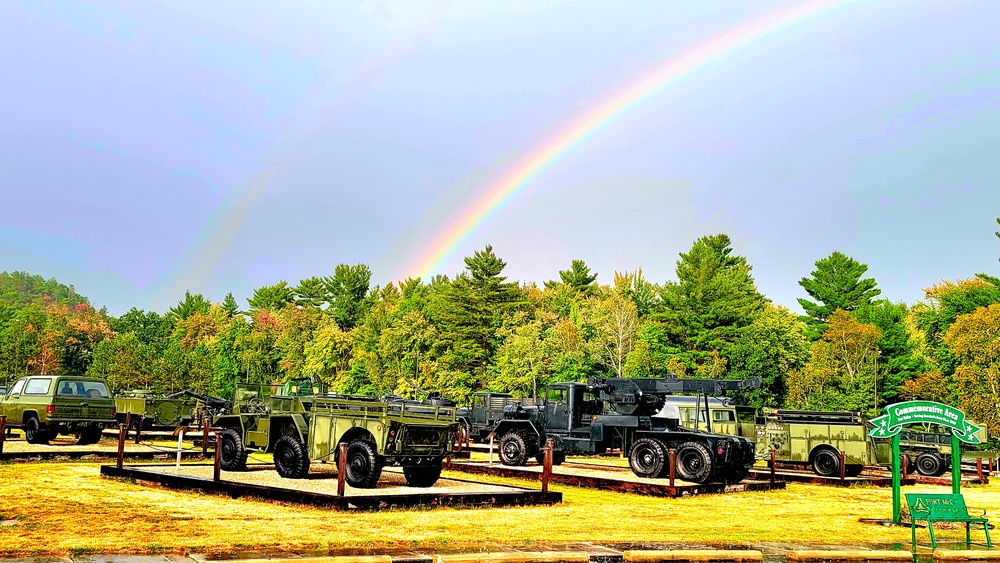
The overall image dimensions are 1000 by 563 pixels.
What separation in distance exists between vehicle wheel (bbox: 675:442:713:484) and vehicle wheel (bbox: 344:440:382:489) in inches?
340

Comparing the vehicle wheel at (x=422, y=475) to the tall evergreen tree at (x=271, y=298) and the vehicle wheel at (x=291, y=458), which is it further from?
the tall evergreen tree at (x=271, y=298)

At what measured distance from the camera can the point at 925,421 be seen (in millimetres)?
14969

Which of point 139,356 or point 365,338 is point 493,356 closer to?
point 365,338

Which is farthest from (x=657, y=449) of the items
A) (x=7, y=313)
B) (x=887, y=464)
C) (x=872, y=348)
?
(x=7, y=313)

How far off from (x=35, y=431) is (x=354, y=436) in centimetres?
1315

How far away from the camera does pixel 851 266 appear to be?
69375 millimetres

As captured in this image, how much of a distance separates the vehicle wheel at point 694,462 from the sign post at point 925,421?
601cm

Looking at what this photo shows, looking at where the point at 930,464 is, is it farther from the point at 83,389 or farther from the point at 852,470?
the point at 83,389

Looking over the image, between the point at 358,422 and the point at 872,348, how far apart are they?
46.3m

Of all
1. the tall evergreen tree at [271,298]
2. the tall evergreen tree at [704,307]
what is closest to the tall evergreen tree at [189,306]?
the tall evergreen tree at [271,298]

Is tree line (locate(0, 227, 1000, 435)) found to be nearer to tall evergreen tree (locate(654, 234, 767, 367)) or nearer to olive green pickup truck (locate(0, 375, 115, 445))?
tall evergreen tree (locate(654, 234, 767, 367))

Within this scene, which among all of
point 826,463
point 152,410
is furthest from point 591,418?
point 152,410

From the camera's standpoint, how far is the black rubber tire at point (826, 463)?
2696cm

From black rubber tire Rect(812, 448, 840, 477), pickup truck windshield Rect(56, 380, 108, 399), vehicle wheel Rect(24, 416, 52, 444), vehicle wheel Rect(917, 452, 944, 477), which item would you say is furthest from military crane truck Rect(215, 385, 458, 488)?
vehicle wheel Rect(917, 452, 944, 477)
